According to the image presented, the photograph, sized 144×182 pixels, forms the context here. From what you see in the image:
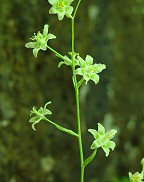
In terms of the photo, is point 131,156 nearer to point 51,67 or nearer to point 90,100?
point 90,100

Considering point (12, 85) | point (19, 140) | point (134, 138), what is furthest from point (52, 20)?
point (134, 138)

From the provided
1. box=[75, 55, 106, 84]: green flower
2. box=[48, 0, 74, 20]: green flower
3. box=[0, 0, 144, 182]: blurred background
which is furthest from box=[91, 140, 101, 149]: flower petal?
box=[0, 0, 144, 182]: blurred background

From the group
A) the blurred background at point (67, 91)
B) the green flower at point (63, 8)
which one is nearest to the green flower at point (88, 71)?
the green flower at point (63, 8)

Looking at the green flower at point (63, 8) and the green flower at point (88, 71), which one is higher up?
the green flower at point (63, 8)

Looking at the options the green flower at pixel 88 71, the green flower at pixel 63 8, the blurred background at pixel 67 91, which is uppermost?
the blurred background at pixel 67 91

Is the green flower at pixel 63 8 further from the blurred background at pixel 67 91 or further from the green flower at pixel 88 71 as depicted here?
the blurred background at pixel 67 91

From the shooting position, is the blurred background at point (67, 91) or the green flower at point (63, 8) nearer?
the green flower at point (63, 8)

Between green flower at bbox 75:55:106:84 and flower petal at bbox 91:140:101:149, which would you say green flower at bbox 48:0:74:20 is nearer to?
green flower at bbox 75:55:106:84

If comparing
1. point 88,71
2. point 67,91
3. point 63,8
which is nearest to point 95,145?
point 88,71
